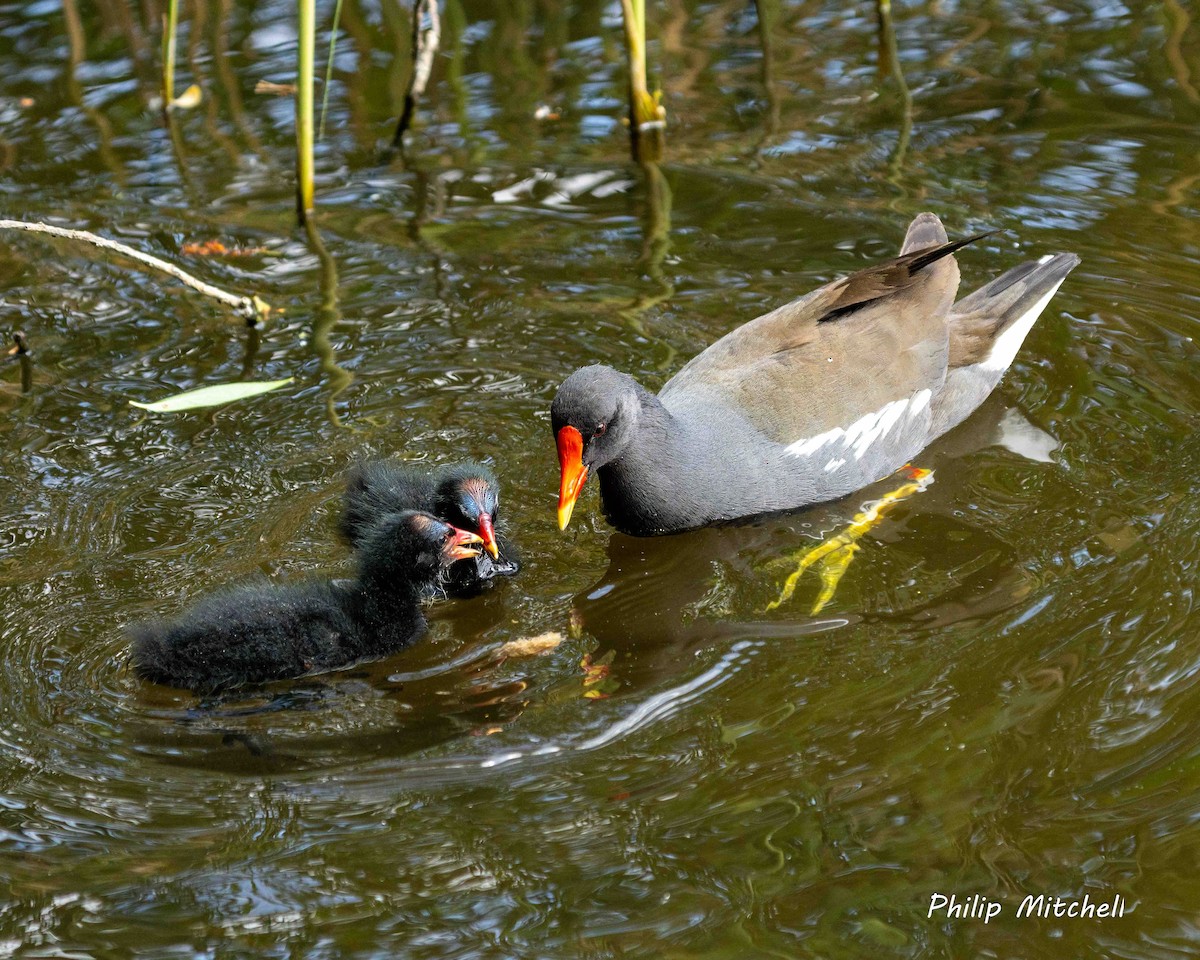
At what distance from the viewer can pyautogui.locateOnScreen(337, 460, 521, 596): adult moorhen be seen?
142 inches

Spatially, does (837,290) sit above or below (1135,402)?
above

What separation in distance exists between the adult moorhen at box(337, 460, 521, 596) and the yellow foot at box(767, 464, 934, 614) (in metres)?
0.75

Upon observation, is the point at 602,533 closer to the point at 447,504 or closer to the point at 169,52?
the point at 447,504

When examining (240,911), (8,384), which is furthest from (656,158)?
(240,911)

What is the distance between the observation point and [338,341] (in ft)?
16.3

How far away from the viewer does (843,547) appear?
3.97 m

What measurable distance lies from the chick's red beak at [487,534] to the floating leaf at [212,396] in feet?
4.24

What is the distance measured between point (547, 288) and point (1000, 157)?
2011mm

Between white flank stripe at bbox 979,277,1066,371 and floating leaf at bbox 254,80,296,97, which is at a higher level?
floating leaf at bbox 254,80,296,97

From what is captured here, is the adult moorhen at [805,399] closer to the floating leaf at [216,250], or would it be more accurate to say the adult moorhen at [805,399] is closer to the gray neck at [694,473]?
the gray neck at [694,473]

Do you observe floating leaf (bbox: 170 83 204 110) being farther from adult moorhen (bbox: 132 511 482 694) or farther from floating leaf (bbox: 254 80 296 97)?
adult moorhen (bbox: 132 511 482 694)

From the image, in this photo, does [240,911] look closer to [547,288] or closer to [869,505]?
[869,505]

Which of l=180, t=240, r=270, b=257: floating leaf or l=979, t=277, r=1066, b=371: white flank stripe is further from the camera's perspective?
l=180, t=240, r=270, b=257: floating leaf

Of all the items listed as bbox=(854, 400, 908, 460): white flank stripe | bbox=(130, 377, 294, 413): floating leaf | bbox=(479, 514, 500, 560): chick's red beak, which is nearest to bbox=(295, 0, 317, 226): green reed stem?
bbox=(130, 377, 294, 413): floating leaf
